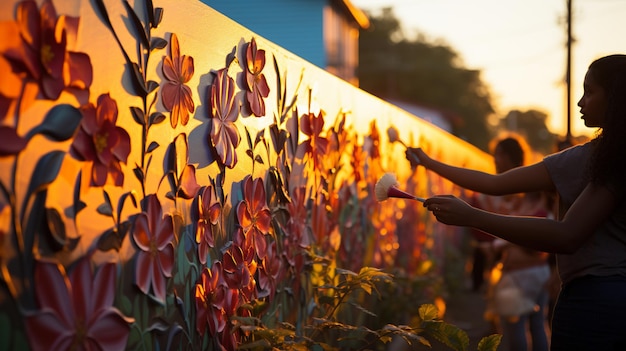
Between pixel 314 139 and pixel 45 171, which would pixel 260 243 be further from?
pixel 45 171

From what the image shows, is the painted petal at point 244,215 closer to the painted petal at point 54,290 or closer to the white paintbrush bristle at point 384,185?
the white paintbrush bristle at point 384,185

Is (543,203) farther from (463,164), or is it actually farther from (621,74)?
(463,164)

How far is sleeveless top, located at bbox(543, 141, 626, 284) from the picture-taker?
11.4 ft

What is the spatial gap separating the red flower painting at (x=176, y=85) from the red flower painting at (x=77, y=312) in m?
0.71

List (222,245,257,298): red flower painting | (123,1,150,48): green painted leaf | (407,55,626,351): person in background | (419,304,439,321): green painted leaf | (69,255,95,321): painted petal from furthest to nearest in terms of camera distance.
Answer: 1. (419,304,439,321): green painted leaf
2. (222,245,257,298): red flower painting
3. (407,55,626,351): person in background
4. (123,1,150,48): green painted leaf
5. (69,255,95,321): painted petal

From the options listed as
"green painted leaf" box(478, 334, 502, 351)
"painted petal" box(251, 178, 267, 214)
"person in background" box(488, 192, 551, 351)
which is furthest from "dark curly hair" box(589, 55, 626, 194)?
"person in background" box(488, 192, 551, 351)

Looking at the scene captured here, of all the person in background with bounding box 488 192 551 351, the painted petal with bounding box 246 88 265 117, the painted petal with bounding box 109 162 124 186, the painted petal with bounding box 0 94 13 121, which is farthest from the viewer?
the person in background with bounding box 488 192 551 351

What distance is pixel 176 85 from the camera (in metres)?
3.47

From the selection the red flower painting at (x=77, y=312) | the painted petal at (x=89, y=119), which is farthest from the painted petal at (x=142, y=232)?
the painted petal at (x=89, y=119)

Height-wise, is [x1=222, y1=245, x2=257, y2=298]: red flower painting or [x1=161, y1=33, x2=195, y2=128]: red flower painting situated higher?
[x1=161, y1=33, x2=195, y2=128]: red flower painting

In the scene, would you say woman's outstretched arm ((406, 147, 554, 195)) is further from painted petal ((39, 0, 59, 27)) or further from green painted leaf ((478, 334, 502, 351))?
painted petal ((39, 0, 59, 27))

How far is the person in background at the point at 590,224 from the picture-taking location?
3350 mm

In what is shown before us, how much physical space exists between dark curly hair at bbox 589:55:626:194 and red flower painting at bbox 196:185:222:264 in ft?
4.81

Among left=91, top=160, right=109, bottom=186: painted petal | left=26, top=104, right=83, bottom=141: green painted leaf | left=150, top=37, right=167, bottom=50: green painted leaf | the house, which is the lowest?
left=91, top=160, right=109, bottom=186: painted petal
